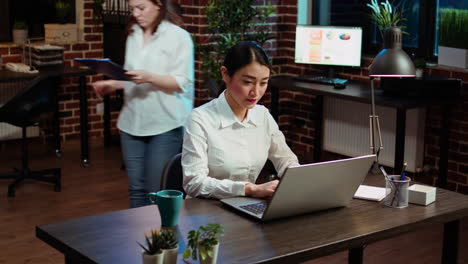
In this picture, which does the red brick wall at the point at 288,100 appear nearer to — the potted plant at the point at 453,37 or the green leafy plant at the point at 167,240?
the potted plant at the point at 453,37

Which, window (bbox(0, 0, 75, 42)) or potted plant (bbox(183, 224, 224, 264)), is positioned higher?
window (bbox(0, 0, 75, 42))

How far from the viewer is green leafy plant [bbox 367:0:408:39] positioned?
5.25 meters

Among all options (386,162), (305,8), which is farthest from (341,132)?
(305,8)

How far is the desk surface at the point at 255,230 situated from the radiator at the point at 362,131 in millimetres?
→ 2709

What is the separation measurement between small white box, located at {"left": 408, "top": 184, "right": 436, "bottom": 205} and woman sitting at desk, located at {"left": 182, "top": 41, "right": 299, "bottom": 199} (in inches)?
22.2

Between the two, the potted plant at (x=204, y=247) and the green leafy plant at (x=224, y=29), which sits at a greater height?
the green leafy plant at (x=224, y=29)

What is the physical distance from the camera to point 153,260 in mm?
1784

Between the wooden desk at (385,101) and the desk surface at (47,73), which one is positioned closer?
the wooden desk at (385,101)

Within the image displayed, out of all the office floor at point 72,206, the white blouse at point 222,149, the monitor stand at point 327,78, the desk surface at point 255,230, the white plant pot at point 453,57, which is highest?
the white plant pot at point 453,57

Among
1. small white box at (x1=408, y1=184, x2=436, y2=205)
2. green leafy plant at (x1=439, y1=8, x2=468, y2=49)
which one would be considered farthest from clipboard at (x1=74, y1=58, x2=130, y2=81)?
green leafy plant at (x1=439, y1=8, x2=468, y2=49)

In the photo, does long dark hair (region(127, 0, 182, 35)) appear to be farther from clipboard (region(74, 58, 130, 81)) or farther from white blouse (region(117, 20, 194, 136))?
clipboard (region(74, 58, 130, 81))

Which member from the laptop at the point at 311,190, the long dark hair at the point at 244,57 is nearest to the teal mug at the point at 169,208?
the laptop at the point at 311,190

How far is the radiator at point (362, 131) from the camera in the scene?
5.17 meters

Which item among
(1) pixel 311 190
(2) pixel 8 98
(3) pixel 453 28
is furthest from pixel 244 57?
(2) pixel 8 98
